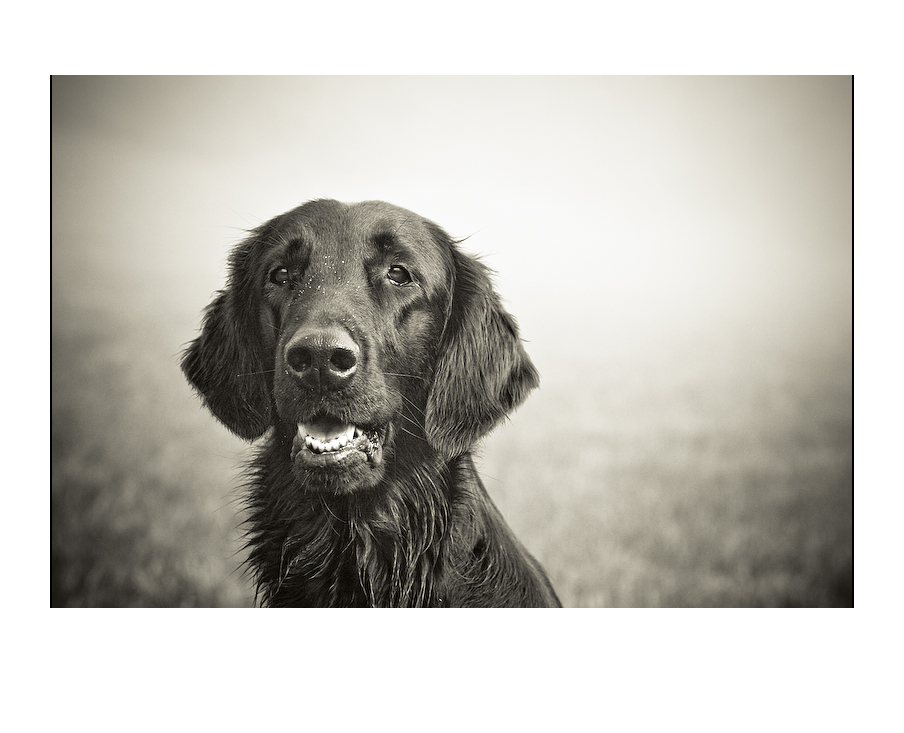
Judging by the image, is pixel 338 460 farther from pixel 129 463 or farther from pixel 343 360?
pixel 129 463

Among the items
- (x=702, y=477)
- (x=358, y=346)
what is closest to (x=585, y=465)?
(x=702, y=477)

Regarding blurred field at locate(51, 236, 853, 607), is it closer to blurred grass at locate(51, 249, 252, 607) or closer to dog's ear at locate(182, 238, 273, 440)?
blurred grass at locate(51, 249, 252, 607)

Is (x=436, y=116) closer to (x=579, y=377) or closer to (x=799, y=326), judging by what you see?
(x=579, y=377)

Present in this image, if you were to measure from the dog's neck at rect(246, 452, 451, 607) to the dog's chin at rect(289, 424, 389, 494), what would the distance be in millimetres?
46

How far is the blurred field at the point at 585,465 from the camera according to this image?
7.58 ft

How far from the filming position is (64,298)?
2.30m

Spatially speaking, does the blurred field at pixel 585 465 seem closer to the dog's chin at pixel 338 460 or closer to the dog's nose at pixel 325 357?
the dog's chin at pixel 338 460

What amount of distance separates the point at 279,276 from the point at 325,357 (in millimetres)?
348

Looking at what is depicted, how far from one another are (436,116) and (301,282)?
0.85m

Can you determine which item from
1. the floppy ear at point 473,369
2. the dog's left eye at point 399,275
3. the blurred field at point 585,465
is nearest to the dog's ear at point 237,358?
the blurred field at point 585,465

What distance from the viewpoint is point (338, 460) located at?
6.17 feet

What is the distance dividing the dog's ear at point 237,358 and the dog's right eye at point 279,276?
76 millimetres

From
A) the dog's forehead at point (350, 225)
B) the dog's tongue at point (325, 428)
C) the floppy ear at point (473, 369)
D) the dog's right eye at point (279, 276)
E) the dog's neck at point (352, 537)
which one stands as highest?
the dog's forehead at point (350, 225)

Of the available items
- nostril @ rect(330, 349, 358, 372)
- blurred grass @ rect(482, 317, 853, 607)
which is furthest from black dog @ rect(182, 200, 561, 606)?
blurred grass @ rect(482, 317, 853, 607)
